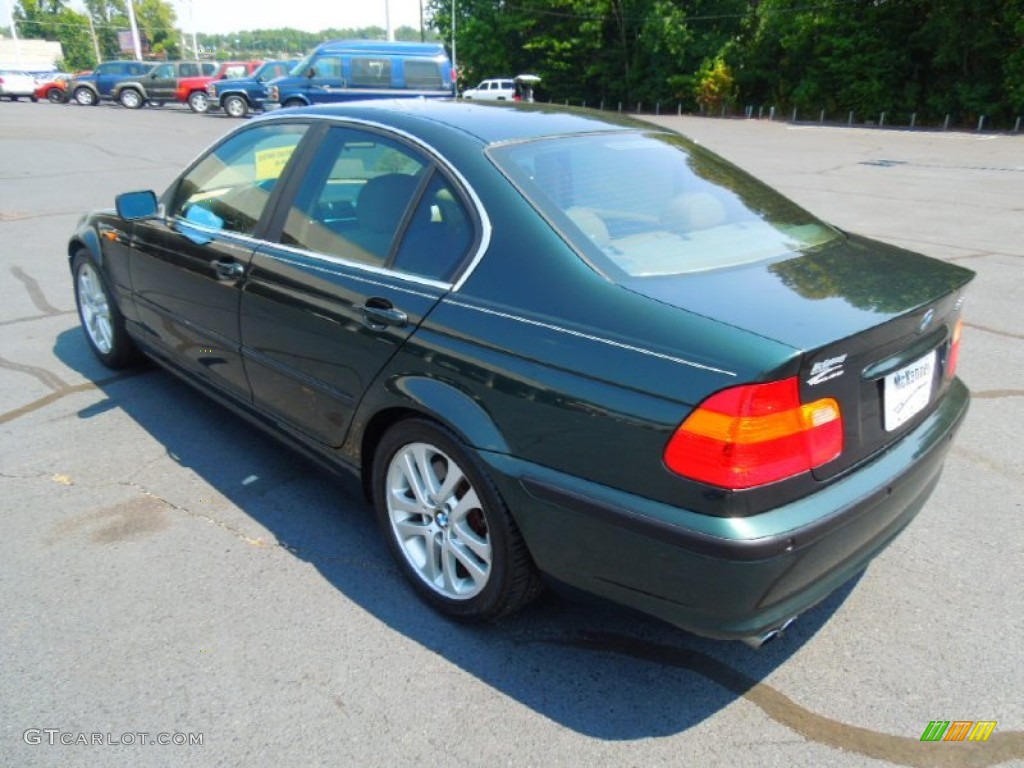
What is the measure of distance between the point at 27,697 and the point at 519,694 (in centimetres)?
147

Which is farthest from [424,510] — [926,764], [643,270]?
[926,764]

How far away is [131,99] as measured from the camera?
33.8 meters

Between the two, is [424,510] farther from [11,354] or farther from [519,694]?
[11,354]

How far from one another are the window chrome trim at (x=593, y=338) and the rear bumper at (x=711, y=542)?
1.18ft

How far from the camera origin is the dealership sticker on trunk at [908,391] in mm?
2191

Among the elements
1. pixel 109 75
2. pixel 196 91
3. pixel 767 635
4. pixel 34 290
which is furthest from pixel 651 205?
pixel 109 75

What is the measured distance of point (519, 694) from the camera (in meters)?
2.32

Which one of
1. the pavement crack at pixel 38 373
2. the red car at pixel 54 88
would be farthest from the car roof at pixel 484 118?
the red car at pixel 54 88

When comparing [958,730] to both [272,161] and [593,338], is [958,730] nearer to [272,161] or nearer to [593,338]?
[593,338]

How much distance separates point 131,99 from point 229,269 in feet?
119

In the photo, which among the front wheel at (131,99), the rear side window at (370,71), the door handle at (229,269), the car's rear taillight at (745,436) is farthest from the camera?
the front wheel at (131,99)

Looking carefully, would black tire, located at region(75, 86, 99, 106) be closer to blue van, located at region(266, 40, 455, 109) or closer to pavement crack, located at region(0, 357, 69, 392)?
blue van, located at region(266, 40, 455, 109)

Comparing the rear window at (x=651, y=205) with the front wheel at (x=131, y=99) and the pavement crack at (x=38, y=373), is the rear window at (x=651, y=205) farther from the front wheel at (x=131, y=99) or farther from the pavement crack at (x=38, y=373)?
the front wheel at (x=131, y=99)

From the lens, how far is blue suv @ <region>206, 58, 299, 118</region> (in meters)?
27.3
